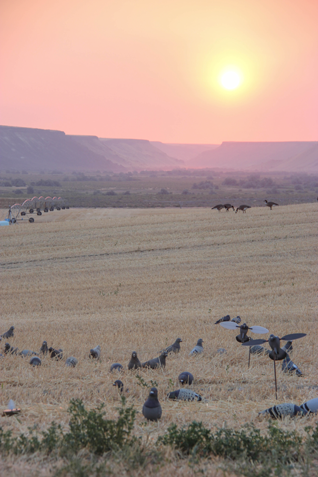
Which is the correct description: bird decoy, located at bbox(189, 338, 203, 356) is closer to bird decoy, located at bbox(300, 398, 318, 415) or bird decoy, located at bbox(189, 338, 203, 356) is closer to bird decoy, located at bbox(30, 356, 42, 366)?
bird decoy, located at bbox(30, 356, 42, 366)

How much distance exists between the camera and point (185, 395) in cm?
690

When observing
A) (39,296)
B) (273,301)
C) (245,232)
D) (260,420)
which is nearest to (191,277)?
(273,301)

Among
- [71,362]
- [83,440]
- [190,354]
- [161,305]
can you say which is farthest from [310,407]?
[161,305]

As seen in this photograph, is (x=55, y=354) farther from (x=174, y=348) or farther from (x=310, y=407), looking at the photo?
(x=310, y=407)

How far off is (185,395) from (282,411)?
1.55m

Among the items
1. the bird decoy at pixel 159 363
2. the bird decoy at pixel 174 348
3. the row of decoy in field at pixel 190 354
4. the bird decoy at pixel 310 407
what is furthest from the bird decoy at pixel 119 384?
the bird decoy at pixel 310 407

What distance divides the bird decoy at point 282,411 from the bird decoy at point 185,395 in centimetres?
116

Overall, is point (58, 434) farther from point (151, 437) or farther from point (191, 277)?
point (191, 277)

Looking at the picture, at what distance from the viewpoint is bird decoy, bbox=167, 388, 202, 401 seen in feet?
22.6

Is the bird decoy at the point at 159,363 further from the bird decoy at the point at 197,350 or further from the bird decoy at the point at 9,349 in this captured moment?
the bird decoy at the point at 9,349

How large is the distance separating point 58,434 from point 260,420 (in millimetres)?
2912

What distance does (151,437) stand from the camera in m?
5.55

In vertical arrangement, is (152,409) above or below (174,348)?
above

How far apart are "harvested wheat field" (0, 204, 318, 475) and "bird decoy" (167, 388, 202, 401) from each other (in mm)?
213
